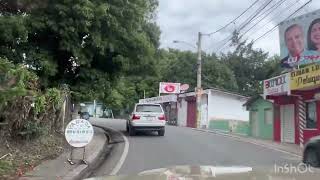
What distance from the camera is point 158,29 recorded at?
33062mm

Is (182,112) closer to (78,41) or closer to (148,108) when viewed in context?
(148,108)

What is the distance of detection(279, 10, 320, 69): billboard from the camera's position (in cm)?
2958

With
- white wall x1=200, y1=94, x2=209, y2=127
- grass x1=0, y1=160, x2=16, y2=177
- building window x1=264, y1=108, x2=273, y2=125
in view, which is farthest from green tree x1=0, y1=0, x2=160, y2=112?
white wall x1=200, y1=94, x2=209, y2=127

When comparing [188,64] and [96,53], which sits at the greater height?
[188,64]

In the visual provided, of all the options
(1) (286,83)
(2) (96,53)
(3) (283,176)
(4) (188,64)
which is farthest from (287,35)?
(4) (188,64)

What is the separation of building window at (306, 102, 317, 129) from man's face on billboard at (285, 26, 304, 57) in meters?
3.38

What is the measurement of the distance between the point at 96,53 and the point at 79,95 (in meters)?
2.06

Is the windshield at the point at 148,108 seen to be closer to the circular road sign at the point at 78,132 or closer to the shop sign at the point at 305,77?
the shop sign at the point at 305,77

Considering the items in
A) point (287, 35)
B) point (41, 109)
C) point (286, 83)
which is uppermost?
point (287, 35)

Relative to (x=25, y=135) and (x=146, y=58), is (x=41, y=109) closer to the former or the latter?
(x=25, y=135)

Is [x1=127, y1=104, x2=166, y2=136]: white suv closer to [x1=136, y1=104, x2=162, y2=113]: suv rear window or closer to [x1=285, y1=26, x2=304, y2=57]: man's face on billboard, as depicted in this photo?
[x1=136, y1=104, x2=162, y2=113]: suv rear window

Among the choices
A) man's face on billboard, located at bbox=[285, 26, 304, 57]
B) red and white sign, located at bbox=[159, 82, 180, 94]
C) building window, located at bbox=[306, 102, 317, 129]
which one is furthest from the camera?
red and white sign, located at bbox=[159, 82, 180, 94]

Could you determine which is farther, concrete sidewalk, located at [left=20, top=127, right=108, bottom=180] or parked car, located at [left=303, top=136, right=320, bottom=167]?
parked car, located at [left=303, top=136, right=320, bottom=167]

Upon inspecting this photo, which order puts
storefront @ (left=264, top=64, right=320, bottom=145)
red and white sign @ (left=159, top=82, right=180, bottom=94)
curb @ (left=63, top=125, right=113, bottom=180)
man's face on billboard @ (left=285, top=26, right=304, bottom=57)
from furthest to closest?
red and white sign @ (left=159, top=82, right=180, bottom=94) → man's face on billboard @ (left=285, top=26, right=304, bottom=57) → storefront @ (left=264, top=64, right=320, bottom=145) → curb @ (left=63, top=125, right=113, bottom=180)
